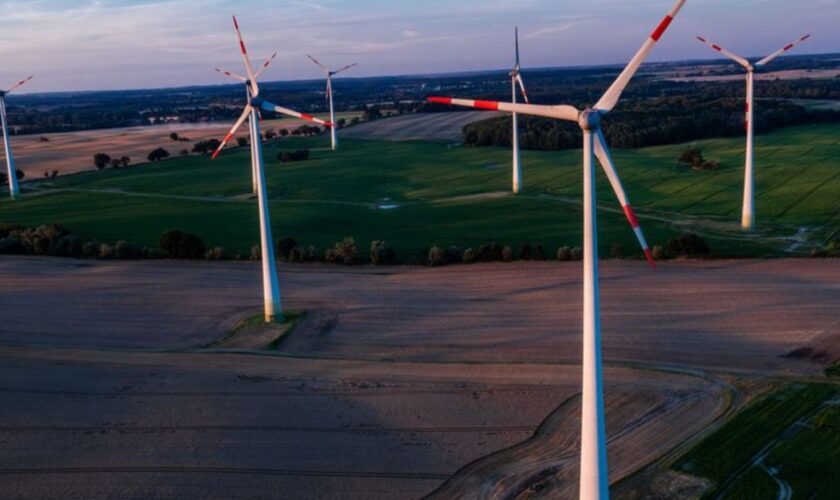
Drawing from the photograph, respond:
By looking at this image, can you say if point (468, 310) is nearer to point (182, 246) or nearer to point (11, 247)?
point (182, 246)

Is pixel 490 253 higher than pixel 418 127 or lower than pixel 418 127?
lower

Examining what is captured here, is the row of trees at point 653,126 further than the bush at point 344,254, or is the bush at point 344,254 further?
the row of trees at point 653,126

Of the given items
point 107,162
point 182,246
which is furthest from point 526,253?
point 107,162

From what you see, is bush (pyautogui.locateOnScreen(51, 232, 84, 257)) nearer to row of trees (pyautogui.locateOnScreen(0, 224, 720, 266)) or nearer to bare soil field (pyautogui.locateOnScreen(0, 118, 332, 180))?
row of trees (pyautogui.locateOnScreen(0, 224, 720, 266))

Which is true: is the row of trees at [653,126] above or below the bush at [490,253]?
above

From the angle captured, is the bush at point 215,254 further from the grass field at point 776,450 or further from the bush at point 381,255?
the grass field at point 776,450

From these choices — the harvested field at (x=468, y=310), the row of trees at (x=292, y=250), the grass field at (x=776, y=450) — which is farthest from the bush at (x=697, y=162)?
the grass field at (x=776, y=450)

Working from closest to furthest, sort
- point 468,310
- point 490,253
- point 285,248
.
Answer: point 468,310 → point 490,253 → point 285,248
